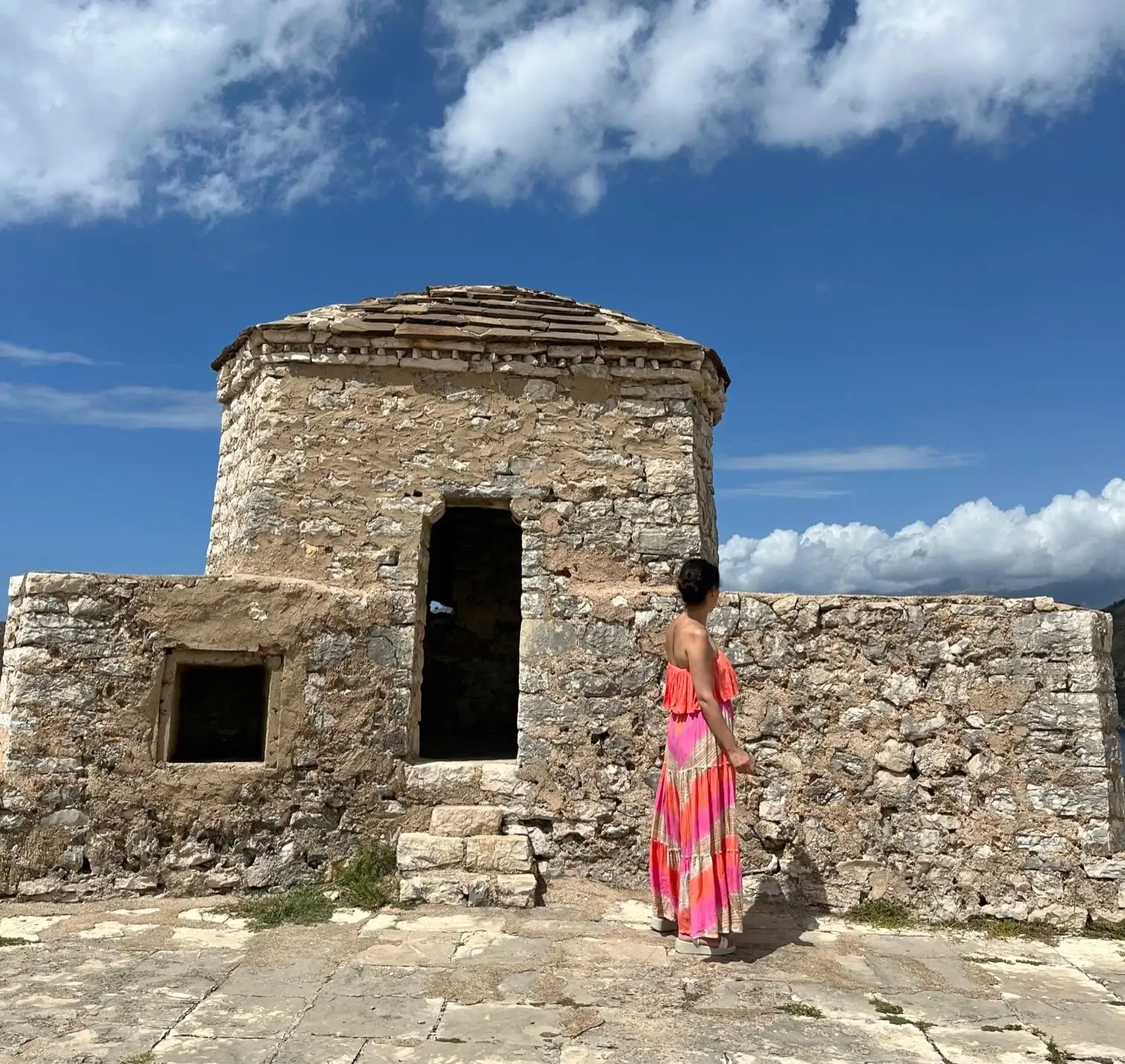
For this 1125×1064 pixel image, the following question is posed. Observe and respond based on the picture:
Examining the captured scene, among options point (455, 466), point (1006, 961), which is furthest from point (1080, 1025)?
point (455, 466)

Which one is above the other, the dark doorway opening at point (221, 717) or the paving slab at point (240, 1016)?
the dark doorway opening at point (221, 717)

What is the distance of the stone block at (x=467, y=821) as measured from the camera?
Answer: 5785 millimetres

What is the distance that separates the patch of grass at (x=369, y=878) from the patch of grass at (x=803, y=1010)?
2.47 m

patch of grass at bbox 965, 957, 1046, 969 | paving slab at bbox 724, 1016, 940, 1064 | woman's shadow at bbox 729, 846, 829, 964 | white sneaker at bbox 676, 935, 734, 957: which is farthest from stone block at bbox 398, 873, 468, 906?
patch of grass at bbox 965, 957, 1046, 969

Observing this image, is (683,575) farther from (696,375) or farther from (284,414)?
(284,414)

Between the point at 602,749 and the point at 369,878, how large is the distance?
1628 millimetres

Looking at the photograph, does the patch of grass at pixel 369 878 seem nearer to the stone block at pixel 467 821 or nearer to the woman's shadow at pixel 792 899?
the stone block at pixel 467 821

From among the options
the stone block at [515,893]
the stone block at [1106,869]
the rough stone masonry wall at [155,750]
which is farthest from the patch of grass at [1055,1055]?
the rough stone masonry wall at [155,750]

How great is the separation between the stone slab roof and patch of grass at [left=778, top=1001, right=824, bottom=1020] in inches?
174

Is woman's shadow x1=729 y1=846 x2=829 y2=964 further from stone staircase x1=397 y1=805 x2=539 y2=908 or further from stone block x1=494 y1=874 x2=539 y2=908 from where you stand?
stone staircase x1=397 y1=805 x2=539 y2=908

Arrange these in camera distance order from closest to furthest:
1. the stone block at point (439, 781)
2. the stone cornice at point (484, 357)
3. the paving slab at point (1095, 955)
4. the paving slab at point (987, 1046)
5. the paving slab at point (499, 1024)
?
the paving slab at point (987, 1046) → the paving slab at point (499, 1024) → the paving slab at point (1095, 955) → the stone block at point (439, 781) → the stone cornice at point (484, 357)

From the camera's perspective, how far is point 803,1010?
386cm

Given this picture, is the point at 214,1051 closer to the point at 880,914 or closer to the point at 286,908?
the point at 286,908

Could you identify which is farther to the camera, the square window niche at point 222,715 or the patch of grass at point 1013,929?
the square window niche at point 222,715
